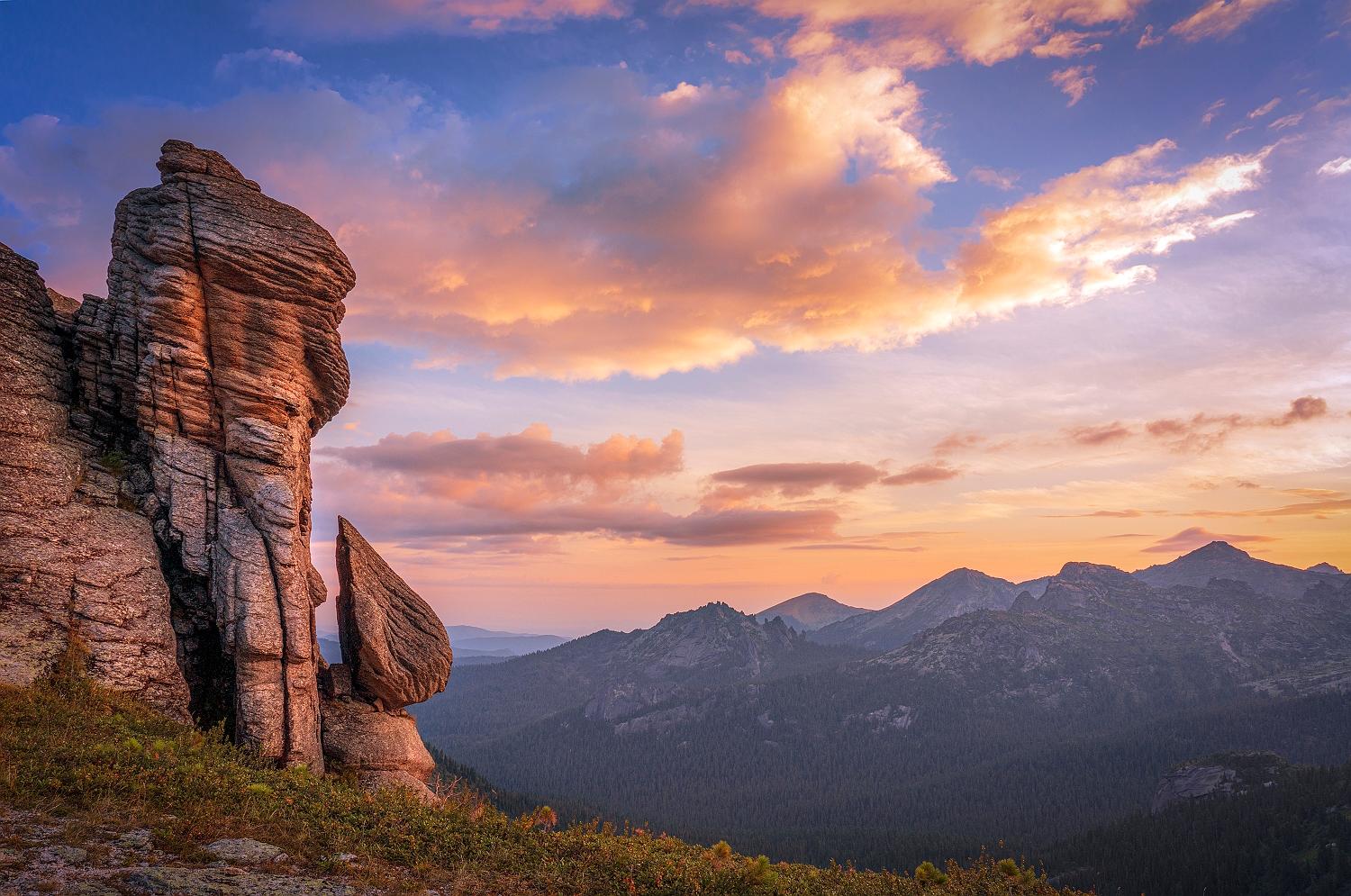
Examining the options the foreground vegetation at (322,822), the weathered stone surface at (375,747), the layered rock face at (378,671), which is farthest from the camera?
the layered rock face at (378,671)

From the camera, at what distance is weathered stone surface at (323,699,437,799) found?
29.3m

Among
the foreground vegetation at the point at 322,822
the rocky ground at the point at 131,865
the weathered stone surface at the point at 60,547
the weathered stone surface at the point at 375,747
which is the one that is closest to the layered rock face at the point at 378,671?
the weathered stone surface at the point at 375,747

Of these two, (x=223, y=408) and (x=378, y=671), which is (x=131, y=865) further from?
(x=223, y=408)

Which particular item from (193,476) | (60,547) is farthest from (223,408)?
(60,547)

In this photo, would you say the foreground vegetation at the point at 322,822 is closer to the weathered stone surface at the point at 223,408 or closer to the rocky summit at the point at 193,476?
the rocky summit at the point at 193,476

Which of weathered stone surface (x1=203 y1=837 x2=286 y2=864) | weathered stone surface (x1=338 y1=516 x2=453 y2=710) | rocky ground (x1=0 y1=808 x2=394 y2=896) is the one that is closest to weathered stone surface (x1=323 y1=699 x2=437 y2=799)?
weathered stone surface (x1=338 y1=516 x2=453 y2=710)

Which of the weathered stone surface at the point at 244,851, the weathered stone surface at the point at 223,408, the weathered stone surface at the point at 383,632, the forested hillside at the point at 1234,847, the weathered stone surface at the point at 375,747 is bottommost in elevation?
the forested hillside at the point at 1234,847

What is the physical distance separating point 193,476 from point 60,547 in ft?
16.6

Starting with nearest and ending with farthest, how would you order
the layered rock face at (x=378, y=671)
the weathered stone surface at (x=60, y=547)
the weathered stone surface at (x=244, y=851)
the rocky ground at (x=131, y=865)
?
the rocky ground at (x=131, y=865) → the weathered stone surface at (x=244, y=851) → the weathered stone surface at (x=60, y=547) → the layered rock face at (x=378, y=671)

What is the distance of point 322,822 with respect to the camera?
1853 cm

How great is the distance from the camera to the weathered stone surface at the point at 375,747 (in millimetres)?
29266

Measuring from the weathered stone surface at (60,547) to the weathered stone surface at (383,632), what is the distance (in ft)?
27.9

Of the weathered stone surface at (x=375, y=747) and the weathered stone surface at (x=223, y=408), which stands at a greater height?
the weathered stone surface at (x=223, y=408)

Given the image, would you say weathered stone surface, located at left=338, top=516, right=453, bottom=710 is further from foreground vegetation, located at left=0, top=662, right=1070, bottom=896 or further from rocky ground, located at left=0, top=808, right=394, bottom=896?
rocky ground, located at left=0, top=808, right=394, bottom=896
